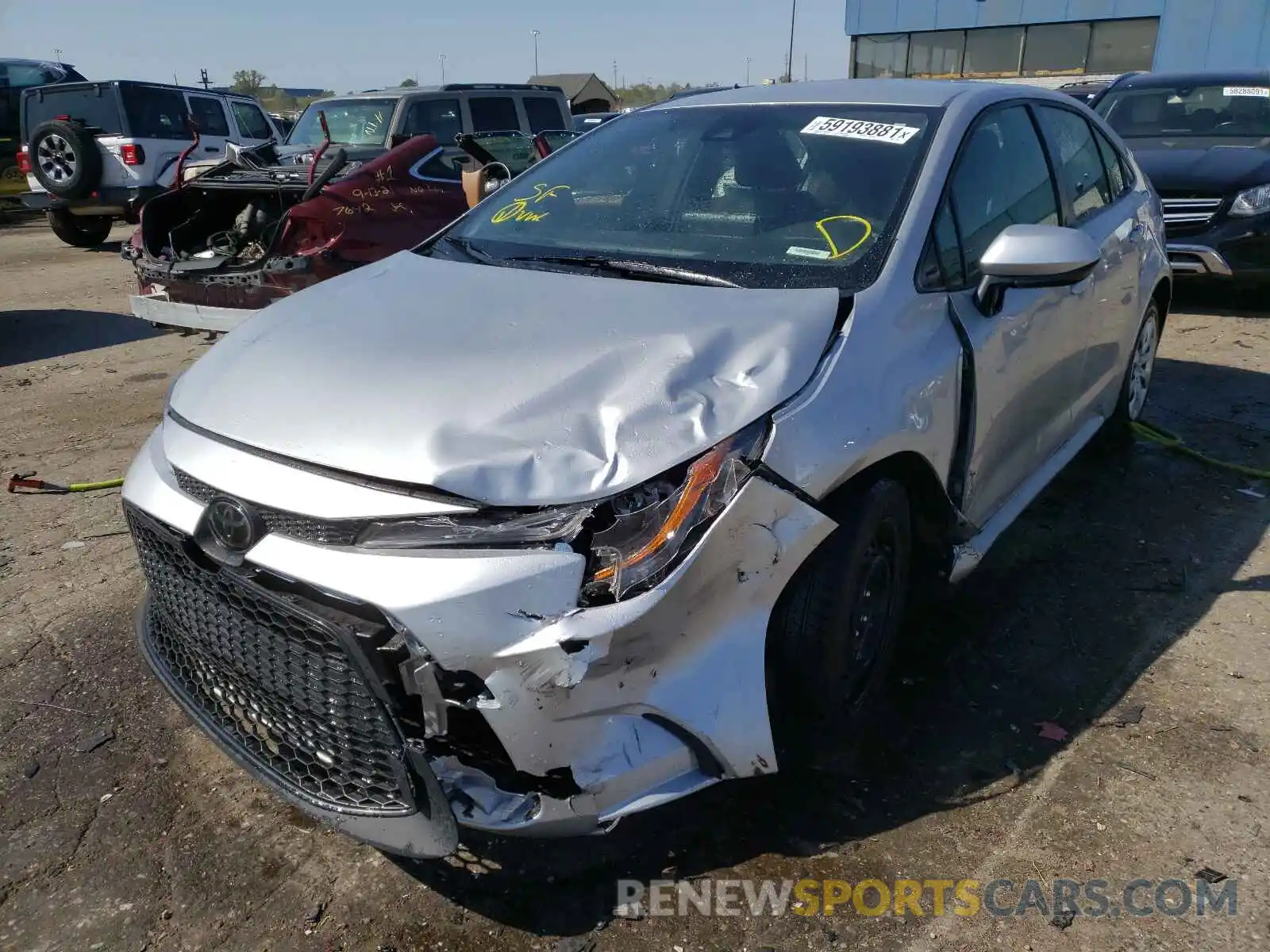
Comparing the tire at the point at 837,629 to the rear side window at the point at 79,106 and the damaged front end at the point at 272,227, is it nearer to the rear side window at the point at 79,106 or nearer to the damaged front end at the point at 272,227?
the damaged front end at the point at 272,227

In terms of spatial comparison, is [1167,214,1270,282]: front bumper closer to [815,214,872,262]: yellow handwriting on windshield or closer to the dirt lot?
the dirt lot

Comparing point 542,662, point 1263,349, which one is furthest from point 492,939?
point 1263,349

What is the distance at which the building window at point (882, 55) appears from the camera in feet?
91.9

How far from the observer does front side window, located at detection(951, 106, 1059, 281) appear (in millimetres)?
2975

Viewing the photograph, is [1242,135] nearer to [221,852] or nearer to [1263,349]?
[1263,349]

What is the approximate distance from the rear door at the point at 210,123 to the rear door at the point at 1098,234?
39.8 feet

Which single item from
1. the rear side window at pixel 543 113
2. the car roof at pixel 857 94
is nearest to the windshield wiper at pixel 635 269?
the car roof at pixel 857 94

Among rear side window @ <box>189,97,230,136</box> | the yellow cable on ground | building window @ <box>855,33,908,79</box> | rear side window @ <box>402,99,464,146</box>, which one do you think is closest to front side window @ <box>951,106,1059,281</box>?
the yellow cable on ground

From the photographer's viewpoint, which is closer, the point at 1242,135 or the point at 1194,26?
the point at 1242,135

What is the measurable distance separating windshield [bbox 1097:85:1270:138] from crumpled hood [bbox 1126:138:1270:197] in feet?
1.38

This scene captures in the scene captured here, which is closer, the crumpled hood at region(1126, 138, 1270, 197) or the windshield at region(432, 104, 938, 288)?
the windshield at region(432, 104, 938, 288)

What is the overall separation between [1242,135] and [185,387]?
8781mm

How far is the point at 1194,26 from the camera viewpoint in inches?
939

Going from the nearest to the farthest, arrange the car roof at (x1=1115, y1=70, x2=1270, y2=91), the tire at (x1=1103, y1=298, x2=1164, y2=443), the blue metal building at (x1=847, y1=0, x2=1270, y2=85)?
the tire at (x1=1103, y1=298, x2=1164, y2=443), the car roof at (x1=1115, y1=70, x2=1270, y2=91), the blue metal building at (x1=847, y1=0, x2=1270, y2=85)
